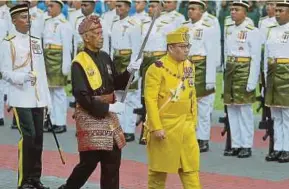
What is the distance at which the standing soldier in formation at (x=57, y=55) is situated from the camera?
14.5 metres

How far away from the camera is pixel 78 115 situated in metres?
8.30

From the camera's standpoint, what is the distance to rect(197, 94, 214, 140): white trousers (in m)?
12.8

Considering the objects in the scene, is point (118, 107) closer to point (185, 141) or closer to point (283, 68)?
point (185, 141)

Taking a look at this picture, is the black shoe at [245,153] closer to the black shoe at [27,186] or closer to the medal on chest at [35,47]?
the black shoe at [27,186]

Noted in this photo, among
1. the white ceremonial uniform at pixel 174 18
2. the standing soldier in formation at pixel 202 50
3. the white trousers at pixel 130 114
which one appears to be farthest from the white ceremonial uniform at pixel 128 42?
the standing soldier in formation at pixel 202 50

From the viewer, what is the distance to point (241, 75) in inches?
476

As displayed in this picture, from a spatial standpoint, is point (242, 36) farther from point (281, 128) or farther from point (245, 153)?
point (245, 153)

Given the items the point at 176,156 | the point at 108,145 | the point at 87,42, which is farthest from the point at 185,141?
the point at 87,42

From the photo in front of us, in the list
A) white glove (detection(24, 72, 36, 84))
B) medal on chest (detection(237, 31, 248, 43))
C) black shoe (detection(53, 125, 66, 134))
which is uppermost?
medal on chest (detection(237, 31, 248, 43))

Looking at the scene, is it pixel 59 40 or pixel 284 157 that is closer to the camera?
pixel 284 157

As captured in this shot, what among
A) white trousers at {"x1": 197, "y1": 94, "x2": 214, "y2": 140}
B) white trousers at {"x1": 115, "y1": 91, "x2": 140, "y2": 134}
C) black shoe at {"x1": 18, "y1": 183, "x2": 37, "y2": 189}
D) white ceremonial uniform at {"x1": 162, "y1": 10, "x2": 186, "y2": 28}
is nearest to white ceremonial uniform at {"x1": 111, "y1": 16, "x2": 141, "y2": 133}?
white trousers at {"x1": 115, "y1": 91, "x2": 140, "y2": 134}

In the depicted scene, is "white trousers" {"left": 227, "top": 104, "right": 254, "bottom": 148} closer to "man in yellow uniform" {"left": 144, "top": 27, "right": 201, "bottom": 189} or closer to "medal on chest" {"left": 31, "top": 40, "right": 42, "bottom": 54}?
"medal on chest" {"left": 31, "top": 40, "right": 42, "bottom": 54}

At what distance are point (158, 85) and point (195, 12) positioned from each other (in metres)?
4.46

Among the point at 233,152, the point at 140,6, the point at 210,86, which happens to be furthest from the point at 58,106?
the point at 233,152
